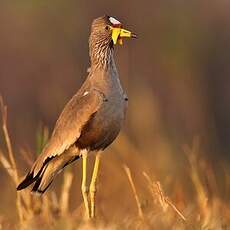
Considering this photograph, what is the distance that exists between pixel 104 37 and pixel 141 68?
8.79m

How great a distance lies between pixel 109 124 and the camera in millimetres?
7305

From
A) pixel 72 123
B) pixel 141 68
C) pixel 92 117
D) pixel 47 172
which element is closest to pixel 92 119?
pixel 92 117

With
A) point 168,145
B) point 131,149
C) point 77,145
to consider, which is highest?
point 77,145

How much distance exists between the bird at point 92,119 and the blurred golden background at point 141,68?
455 centimetres

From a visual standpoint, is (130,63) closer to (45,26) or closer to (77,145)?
(45,26)

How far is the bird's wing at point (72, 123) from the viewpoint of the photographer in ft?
24.1

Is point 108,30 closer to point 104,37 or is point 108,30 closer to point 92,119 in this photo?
point 104,37

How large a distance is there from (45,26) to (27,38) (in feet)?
2.22

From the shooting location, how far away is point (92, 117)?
7.38 meters

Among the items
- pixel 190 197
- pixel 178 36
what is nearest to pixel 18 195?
pixel 190 197

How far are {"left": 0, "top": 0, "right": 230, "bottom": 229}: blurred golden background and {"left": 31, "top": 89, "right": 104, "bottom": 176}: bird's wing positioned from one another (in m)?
4.60

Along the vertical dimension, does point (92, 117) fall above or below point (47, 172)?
above

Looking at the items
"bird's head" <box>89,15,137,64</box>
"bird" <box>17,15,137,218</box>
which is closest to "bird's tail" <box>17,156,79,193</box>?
"bird" <box>17,15,137,218</box>

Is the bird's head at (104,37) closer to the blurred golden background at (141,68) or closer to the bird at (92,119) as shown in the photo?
the bird at (92,119)
